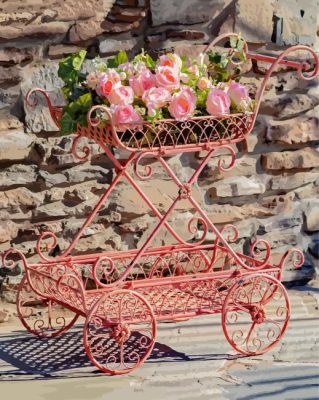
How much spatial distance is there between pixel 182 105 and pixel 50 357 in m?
1.11

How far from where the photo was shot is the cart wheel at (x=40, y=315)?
3869 millimetres

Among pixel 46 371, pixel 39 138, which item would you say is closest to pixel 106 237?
pixel 39 138

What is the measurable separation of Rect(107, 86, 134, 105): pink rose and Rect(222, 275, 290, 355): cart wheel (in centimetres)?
78

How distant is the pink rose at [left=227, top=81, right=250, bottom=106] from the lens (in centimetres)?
336

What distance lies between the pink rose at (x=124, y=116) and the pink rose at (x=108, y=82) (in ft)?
0.27

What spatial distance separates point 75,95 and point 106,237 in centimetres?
101

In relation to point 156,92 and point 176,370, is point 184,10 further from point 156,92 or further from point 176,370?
point 176,370

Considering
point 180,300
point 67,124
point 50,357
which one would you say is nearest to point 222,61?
point 67,124

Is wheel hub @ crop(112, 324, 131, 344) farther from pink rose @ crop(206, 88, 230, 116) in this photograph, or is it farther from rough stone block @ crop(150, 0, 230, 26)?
rough stone block @ crop(150, 0, 230, 26)

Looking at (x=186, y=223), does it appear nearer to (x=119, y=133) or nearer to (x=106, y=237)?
(x=106, y=237)

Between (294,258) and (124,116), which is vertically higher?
(124,116)

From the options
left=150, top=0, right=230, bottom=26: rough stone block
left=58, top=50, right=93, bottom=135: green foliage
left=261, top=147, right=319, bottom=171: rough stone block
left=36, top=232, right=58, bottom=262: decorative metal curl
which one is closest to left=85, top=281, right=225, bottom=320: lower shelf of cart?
left=36, top=232, right=58, bottom=262: decorative metal curl

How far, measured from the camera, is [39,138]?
13.3 feet

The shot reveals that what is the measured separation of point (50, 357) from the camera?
359 cm
